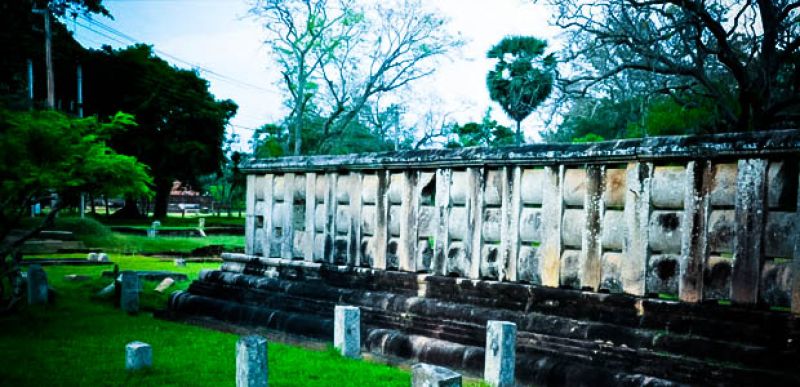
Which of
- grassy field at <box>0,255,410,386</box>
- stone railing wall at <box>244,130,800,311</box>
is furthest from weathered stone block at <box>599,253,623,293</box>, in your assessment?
grassy field at <box>0,255,410,386</box>

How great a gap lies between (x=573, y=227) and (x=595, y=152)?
2.36 feet

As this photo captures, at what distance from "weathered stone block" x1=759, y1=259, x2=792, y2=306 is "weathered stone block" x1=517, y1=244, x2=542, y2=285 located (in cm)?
195

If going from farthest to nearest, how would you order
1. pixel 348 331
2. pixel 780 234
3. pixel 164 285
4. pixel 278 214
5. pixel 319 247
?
pixel 164 285
pixel 278 214
pixel 319 247
pixel 348 331
pixel 780 234

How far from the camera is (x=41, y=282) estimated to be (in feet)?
34.8

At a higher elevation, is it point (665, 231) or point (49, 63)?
point (49, 63)

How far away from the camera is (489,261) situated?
6.68 meters

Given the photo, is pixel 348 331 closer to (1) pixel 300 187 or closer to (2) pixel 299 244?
(2) pixel 299 244

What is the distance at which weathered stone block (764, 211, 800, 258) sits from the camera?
186 inches

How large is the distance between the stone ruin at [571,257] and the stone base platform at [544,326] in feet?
0.05

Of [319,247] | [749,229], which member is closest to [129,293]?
[319,247]

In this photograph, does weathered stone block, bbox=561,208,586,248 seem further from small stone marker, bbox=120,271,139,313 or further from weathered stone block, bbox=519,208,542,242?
small stone marker, bbox=120,271,139,313

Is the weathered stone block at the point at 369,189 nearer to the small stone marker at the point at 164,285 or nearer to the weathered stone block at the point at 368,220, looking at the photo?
the weathered stone block at the point at 368,220

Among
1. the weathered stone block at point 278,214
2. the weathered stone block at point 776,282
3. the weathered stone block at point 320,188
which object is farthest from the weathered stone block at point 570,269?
the weathered stone block at point 278,214

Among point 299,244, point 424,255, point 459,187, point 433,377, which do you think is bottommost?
point 433,377
